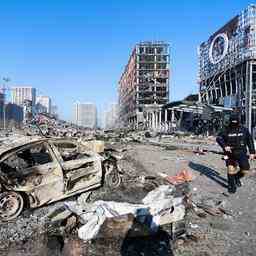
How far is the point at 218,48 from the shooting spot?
49.1 metres

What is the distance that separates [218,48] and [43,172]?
154 ft

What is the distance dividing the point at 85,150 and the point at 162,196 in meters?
2.16

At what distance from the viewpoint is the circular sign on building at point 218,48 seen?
151 feet

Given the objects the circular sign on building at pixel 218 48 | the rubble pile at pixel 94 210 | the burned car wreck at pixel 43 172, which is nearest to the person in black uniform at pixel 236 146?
the rubble pile at pixel 94 210

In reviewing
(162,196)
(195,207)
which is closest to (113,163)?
(162,196)

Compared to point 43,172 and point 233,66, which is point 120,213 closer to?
point 43,172

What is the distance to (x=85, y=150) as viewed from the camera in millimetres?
7734

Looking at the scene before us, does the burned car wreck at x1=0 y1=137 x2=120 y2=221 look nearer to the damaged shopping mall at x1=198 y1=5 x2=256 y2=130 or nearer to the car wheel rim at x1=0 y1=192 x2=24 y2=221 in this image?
the car wheel rim at x1=0 y1=192 x2=24 y2=221

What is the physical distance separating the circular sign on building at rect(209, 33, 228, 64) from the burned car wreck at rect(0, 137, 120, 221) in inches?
1647

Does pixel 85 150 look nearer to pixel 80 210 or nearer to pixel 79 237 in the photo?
pixel 80 210

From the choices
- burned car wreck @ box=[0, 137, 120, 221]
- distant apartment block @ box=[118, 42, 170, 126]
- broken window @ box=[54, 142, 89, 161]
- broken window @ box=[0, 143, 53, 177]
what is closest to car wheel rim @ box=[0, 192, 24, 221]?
burned car wreck @ box=[0, 137, 120, 221]

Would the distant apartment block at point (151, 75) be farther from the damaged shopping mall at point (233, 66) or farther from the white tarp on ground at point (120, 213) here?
the white tarp on ground at point (120, 213)

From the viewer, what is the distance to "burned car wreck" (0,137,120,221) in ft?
19.5

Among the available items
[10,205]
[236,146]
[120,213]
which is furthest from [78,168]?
[236,146]
